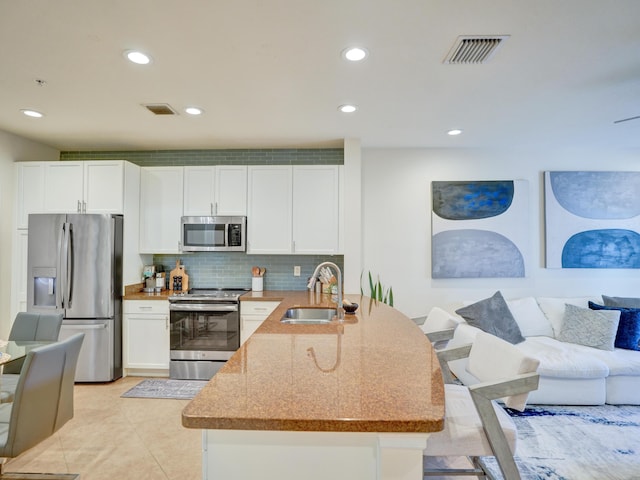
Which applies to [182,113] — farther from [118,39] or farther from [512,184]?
[512,184]

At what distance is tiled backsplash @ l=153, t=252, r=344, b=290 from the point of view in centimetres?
416

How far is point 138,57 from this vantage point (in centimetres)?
211

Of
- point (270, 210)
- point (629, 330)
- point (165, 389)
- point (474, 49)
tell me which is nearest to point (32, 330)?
point (165, 389)

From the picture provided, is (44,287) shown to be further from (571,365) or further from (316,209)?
(571,365)

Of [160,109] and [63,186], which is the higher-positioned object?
[160,109]

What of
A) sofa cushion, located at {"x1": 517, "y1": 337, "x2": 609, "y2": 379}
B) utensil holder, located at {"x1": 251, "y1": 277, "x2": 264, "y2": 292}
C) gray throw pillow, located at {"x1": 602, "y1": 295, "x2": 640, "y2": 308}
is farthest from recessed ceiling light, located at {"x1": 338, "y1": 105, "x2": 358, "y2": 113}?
gray throw pillow, located at {"x1": 602, "y1": 295, "x2": 640, "y2": 308}

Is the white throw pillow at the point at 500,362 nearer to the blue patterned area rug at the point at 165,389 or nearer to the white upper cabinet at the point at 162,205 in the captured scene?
the blue patterned area rug at the point at 165,389

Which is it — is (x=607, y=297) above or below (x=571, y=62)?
below

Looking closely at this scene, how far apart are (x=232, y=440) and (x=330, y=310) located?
1.78 m

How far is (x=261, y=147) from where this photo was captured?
4121 mm

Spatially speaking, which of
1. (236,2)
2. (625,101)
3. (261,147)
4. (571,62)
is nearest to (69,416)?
(236,2)

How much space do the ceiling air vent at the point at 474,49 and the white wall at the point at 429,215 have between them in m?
2.05

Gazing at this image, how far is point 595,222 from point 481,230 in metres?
1.35

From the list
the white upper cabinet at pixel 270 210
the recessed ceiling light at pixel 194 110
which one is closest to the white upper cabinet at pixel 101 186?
the recessed ceiling light at pixel 194 110
